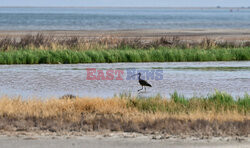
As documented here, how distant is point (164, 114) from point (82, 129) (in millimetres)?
2148

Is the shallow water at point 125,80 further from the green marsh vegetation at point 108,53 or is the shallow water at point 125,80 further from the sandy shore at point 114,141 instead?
the sandy shore at point 114,141

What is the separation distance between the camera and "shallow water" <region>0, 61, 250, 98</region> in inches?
727

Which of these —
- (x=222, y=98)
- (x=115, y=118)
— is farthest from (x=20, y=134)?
(x=222, y=98)

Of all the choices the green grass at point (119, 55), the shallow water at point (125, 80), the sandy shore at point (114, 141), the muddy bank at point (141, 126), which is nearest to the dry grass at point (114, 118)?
the muddy bank at point (141, 126)

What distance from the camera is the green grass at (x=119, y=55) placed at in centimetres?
2841

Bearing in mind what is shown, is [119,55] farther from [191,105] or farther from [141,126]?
[141,126]

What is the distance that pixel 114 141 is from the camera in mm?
10102

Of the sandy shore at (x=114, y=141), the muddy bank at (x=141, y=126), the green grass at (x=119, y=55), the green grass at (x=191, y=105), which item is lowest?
the sandy shore at (x=114, y=141)

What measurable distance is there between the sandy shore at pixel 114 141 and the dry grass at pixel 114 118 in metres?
0.39

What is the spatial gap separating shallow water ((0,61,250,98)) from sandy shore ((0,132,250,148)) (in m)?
6.89

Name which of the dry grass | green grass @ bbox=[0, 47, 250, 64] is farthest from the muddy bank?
green grass @ bbox=[0, 47, 250, 64]

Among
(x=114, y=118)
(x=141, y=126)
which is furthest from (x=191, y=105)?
(x=141, y=126)

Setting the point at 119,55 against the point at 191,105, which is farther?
the point at 119,55

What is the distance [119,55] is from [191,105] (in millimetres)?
15816
